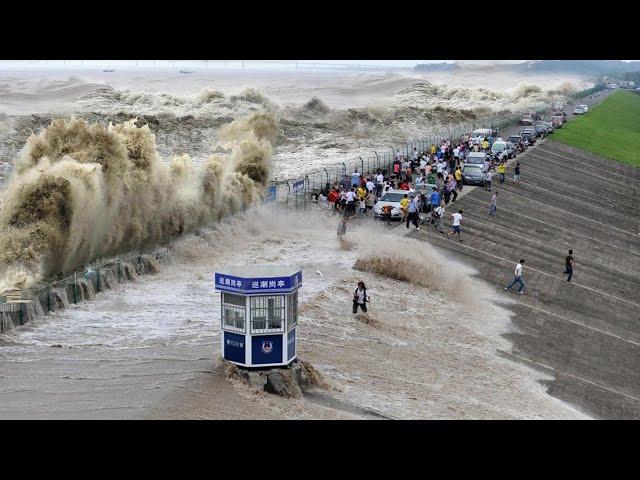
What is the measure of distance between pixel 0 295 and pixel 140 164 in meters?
14.2

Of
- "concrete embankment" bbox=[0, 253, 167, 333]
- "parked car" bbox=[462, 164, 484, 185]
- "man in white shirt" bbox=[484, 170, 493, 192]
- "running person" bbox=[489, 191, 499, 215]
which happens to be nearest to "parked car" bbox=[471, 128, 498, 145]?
"parked car" bbox=[462, 164, 484, 185]

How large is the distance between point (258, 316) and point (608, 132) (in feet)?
235

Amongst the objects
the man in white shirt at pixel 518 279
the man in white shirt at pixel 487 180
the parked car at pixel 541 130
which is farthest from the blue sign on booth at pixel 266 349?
the parked car at pixel 541 130

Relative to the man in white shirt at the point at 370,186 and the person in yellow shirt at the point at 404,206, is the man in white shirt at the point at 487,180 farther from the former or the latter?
the person in yellow shirt at the point at 404,206

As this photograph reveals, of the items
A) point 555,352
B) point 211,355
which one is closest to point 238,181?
point 555,352

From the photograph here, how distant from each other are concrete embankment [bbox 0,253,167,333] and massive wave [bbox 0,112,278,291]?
2299mm

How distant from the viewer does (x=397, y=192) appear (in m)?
37.4

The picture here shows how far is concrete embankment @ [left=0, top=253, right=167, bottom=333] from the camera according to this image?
2231cm

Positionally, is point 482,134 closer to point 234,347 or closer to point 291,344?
point 291,344

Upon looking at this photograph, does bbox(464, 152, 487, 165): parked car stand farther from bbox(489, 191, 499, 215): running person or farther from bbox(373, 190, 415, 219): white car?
bbox(373, 190, 415, 219): white car

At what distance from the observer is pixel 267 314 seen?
18.7 metres

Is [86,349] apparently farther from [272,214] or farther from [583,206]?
[583,206]

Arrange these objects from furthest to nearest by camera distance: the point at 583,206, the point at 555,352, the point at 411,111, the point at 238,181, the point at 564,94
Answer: the point at 564,94 < the point at 411,111 < the point at 583,206 < the point at 238,181 < the point at 555,352

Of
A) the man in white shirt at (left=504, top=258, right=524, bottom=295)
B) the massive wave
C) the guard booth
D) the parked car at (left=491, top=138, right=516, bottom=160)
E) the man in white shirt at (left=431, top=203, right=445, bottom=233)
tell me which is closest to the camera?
the guard booth
